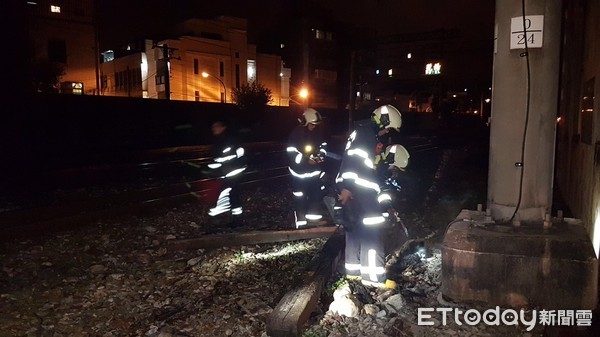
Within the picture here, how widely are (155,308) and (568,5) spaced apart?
1029 cm

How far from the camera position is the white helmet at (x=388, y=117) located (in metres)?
5.43

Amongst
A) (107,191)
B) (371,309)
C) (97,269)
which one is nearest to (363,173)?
(371,309)

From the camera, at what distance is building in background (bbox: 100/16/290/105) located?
41.6m

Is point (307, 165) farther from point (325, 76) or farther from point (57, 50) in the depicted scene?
point (325, 76)

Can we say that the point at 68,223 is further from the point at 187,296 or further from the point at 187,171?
the point at 187,171

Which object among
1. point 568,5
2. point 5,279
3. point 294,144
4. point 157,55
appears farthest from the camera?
point 157,55

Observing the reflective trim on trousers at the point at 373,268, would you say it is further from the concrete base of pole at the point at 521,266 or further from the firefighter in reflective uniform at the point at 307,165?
the firefighter in reflective uniform at the point at 307,165

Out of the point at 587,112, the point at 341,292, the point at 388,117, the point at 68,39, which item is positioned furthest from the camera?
the point at 68,39

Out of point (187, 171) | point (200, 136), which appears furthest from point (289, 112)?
point (187, 171)

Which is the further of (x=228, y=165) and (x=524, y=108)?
(x=228, y=165)

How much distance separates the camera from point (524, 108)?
13.5ft

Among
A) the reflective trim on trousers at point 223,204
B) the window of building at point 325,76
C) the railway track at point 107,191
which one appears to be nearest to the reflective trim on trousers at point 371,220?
the reflective trim on trousers at point 223,204

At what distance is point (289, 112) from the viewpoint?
3600 cm

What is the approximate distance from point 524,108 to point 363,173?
1765 mm
